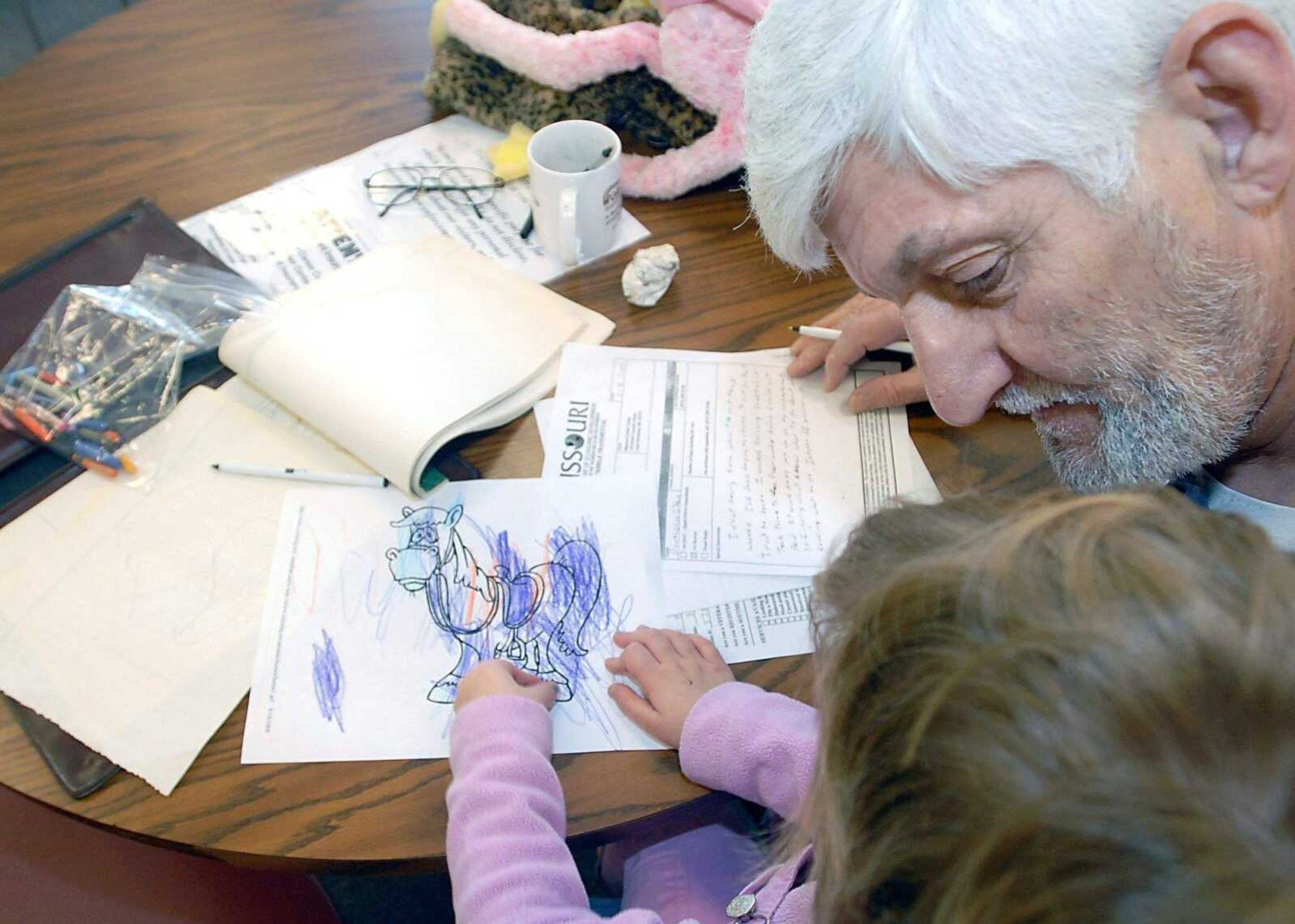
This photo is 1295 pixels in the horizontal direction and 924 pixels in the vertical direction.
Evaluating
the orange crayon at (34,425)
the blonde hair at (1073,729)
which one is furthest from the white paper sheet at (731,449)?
the orange crayon at (34,425)

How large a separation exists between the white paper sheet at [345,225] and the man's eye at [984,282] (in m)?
0.48

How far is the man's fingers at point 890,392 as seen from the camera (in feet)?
3.13

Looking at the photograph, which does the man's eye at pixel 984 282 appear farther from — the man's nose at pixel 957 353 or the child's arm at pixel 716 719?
the child's arm at pixel 716 719

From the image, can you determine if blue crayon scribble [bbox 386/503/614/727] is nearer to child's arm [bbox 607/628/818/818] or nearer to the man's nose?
child's arm [bbox 607/628/818/818]

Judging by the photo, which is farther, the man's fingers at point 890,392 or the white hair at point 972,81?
the man's fingers at point 890,392

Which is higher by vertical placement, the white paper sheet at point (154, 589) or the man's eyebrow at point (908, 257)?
the man's eyebrow at point (908, 257)

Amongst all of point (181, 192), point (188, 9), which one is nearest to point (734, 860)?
point (181, 192)

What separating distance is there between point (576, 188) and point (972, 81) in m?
0.50

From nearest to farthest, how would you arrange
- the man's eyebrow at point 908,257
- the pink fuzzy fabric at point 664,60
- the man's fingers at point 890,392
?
the man's eyebrow at point 908,257, the man's fingers at point 890,392, the pink fuzzy fabric at point 664,60

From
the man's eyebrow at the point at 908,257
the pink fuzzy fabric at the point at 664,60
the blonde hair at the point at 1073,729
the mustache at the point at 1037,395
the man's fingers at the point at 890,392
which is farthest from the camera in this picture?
the pink fuzzy fabric at the point at 664,60

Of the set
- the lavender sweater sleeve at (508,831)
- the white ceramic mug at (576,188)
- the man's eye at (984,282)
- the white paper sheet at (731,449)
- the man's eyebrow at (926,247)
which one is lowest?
the lavender sweater sleeve at (508,831)

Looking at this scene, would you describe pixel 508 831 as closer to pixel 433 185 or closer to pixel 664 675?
pixel 664 675

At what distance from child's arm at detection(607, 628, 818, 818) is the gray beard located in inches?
13.1

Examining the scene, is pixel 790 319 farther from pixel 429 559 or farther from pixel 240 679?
pixel 240 679
